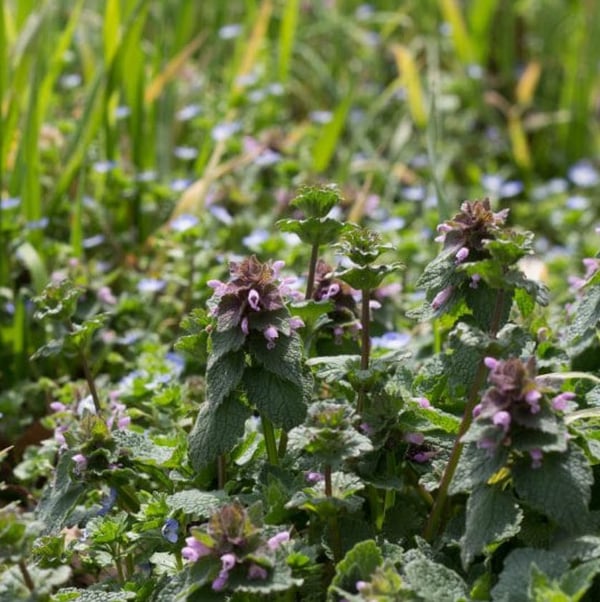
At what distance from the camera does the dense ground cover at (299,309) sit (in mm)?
1631

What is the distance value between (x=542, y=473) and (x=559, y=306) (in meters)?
1.62

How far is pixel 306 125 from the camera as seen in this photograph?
184 inches

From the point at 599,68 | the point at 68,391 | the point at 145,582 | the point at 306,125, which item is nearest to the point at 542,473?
the point at 145,582

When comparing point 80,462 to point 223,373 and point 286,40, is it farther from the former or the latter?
point 286,40

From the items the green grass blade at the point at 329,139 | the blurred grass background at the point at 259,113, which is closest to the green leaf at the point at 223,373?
the blurred grass background at the point at 259,113

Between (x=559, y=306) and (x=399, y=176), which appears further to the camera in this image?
(x=399, y=176)

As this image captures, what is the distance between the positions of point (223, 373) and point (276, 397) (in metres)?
0.10

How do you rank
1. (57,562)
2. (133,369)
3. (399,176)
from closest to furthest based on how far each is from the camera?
(57,562) < (133,369) < (399,176)

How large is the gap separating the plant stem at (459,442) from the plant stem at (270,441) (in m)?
0.29

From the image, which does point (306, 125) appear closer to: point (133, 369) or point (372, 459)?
point (133, 369)

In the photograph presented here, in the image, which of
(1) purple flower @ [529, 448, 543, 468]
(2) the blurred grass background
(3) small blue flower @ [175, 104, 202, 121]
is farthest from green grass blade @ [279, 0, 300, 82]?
(1) purple flower @ [529, 448, 543, 468]

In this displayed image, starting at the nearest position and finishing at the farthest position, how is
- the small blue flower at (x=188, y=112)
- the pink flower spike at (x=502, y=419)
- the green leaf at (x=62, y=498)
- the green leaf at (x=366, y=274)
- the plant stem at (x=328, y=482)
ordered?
the pink flower spike at (x=502, y=419), the plant stem at (x=328, y=482), the green leaf at (x=366, y=274), the green leaf at (x=62, y=498), the small blue flower at (x=188, y=112)

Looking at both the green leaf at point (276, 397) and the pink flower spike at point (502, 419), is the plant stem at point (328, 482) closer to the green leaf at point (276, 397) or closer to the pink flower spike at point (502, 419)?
the green leaf at point (276, 397)

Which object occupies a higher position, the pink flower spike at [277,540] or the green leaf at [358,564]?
the pink flower spike at [277,540]
